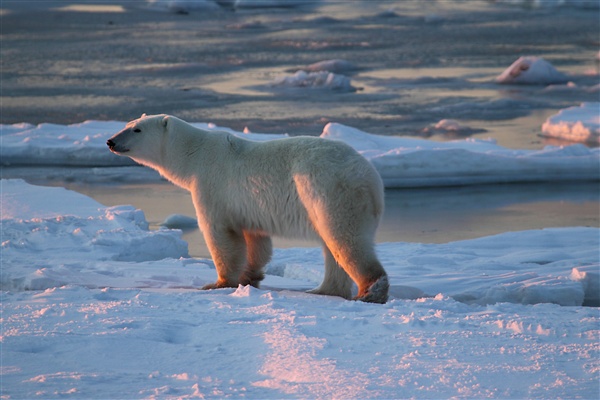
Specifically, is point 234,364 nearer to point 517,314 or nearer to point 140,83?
point 517,314

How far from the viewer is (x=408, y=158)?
9438 millimetres

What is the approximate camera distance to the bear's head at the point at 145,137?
16.0 ft

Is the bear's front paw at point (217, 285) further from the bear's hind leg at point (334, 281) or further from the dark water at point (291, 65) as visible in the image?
the dark water at point (291, 65)

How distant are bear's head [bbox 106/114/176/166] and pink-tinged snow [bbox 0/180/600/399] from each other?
70 cm

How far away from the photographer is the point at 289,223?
4570mm

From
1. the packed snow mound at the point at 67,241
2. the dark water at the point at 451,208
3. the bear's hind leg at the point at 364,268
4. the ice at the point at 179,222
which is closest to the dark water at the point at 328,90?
the dark water at the point at 451,208

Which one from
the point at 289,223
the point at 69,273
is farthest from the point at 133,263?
the point at 289,223

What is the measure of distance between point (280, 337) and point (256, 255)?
151 centimetres

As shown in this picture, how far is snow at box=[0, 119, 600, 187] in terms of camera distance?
9461 millimetres

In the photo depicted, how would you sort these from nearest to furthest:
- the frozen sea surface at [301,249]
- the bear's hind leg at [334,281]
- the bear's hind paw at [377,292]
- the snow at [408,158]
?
1. the frozen sea surface at [301,249]
2. the bear's hind paw at [377,292]
3. the bear's hind leg at [334,281]
4. the snow at [408,158]

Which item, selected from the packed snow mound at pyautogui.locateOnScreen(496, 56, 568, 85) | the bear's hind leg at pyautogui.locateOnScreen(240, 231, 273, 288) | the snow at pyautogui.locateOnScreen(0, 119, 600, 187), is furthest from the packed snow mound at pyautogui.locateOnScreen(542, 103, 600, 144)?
the bear's hind leg at pyautogui.locateOnScreen(240, 231, 273, 288)

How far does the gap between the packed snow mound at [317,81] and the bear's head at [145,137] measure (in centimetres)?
1002

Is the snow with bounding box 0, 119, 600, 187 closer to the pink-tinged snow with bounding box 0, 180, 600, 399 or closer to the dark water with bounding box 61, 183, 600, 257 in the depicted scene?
the dark water with bounding box 61, 183, 600, 257

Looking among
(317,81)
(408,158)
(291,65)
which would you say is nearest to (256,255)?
(408,158)
